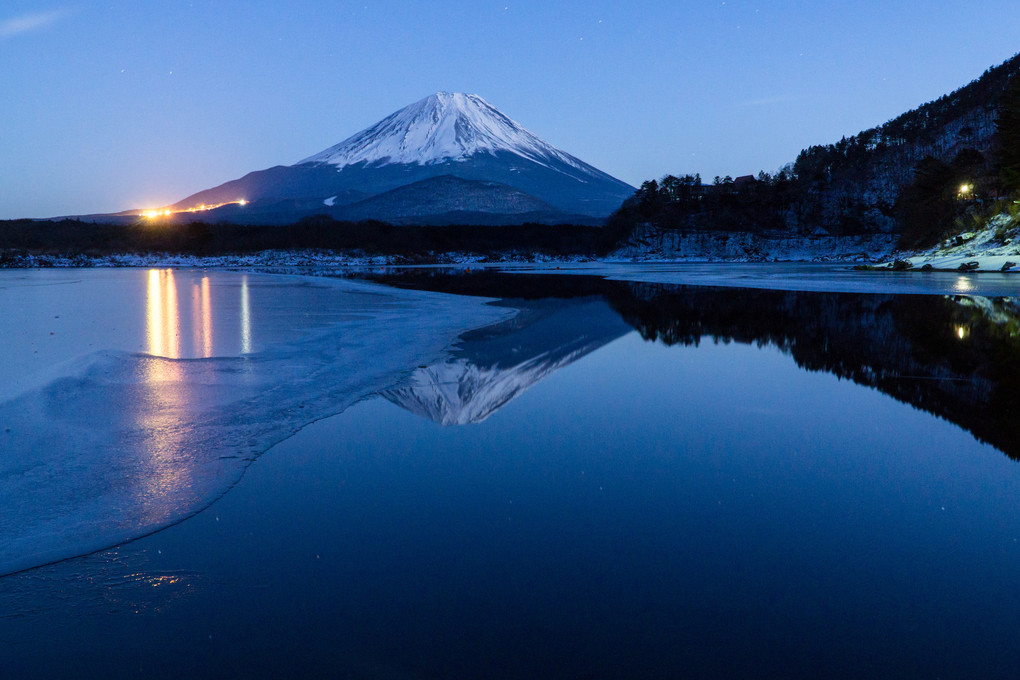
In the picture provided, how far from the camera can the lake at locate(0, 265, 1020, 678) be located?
3314 millimetres

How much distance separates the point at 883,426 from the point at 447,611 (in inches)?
231

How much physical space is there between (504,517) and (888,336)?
490 inches

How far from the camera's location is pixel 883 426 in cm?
735

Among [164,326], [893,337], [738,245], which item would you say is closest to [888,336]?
[893,337]

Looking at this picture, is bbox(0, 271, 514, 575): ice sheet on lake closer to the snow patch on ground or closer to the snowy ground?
the snowy ground

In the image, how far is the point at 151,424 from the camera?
7.07 m

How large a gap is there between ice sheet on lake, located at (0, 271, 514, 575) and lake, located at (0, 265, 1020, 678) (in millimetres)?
37

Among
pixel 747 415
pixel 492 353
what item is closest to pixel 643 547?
pixel 747 415

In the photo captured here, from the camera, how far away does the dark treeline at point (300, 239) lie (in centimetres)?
9062

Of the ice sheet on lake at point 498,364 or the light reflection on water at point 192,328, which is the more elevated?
the light reflection on water at point 192,328

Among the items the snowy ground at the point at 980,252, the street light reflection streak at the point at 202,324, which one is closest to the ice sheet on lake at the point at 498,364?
the street light reflection streak at the point at 202,324

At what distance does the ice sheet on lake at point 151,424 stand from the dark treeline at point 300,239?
7286 centimetres

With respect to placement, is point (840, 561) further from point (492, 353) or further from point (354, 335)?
point (354, 335)

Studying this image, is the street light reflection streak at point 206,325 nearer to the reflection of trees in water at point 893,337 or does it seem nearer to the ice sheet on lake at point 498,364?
the ice sheet on lake at point 498,364
